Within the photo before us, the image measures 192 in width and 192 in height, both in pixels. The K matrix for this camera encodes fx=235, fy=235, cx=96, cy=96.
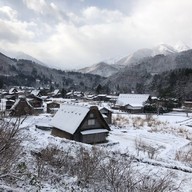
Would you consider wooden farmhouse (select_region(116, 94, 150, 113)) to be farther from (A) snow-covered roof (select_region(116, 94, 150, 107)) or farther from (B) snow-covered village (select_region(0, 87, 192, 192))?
(B) snow-covered village (select_region(0, 87, 192, 192))

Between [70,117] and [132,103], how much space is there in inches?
1433

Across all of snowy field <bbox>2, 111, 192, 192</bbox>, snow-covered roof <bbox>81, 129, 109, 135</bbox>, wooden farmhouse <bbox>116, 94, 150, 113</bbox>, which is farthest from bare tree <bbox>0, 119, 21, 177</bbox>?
wooden farmhouse <bbox>116, 94, 150, 113</bbox>

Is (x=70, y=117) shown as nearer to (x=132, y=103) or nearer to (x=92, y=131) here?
(x=92, y=131)

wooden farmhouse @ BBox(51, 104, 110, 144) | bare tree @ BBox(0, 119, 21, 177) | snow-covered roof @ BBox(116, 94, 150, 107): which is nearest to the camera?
bare tree @ BBox(0, 119, 21, 177)

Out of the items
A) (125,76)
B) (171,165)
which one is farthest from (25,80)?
(171,165)

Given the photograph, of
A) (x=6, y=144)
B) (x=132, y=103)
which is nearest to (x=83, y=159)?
(x=6, y=144)

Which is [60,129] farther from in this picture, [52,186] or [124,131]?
[52,186]

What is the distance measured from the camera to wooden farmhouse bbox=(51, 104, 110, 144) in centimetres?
2289

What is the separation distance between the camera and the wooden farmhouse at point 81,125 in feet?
75.1

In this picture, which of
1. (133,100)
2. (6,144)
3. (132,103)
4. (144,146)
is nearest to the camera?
(6,144)

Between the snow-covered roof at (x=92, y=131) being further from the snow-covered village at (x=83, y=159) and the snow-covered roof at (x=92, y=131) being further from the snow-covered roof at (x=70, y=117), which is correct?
the snow-covered roof at (x=70, y=117)

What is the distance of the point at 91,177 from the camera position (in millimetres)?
7047

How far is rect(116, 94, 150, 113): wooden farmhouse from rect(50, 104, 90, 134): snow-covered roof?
32880 millimetres

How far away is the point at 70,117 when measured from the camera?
2434 cm
